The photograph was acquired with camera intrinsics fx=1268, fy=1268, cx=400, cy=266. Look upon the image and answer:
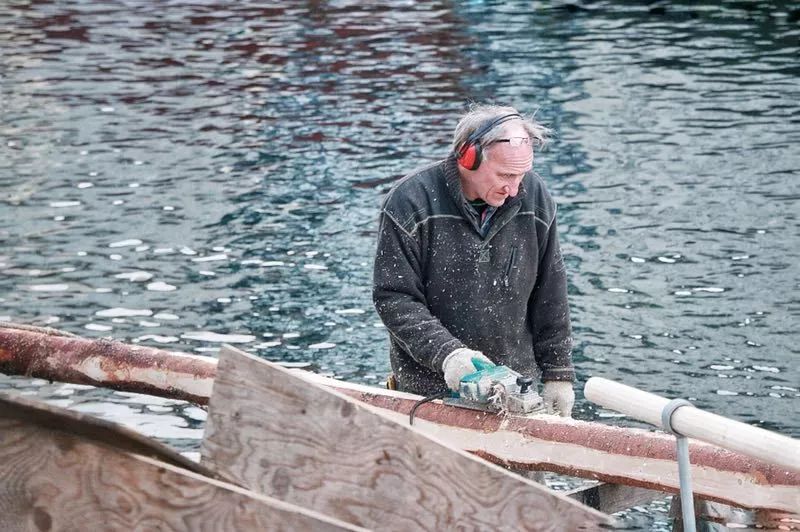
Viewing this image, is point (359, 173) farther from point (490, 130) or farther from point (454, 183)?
point (490, 130)

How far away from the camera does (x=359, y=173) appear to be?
50.6 ft

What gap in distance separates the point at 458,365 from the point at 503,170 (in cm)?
81

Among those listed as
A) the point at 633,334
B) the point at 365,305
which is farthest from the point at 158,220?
the point at 633,334

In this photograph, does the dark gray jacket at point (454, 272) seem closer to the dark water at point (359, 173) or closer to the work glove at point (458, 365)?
the work glove at point (458, 365)

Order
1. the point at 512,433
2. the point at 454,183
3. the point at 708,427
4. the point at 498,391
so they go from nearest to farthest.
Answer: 1. the point at 708,427
2. the point at 498,391
3. the point at 512,433
4. the point at 454,183

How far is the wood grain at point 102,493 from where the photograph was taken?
12.7 feet

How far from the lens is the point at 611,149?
1622 cm

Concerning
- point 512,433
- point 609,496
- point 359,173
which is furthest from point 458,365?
point 359,173

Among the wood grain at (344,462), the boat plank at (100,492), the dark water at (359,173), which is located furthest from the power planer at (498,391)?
the dark water at (359,173)

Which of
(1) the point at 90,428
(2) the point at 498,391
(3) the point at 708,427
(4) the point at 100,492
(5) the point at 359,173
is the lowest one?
(5) the point at 359,173

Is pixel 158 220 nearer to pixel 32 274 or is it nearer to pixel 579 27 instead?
pixel 32 274

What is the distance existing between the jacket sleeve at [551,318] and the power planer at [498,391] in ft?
1.59

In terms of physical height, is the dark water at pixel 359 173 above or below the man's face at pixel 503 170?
below

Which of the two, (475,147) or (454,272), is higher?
(475,147)
